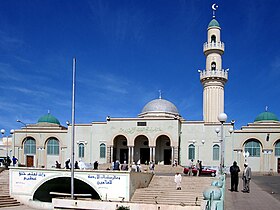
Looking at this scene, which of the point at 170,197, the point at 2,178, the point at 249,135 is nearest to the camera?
the point at 170,197

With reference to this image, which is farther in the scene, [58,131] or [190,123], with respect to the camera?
[58,131]

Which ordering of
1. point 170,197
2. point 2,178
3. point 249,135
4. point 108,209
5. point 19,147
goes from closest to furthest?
point 108,209 → point 170,197 → point 2,178 → point 249,135 → point 19,147

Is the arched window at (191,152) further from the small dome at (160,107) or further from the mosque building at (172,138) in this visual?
the small dome at (160,107)

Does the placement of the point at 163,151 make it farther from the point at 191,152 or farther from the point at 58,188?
the point at 58,188

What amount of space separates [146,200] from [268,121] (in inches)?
888

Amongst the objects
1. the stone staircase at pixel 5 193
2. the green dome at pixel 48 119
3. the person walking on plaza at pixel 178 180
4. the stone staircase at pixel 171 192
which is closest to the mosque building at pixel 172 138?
the green dome at pixel 48 119

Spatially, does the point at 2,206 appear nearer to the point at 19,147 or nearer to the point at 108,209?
the point at 108,209

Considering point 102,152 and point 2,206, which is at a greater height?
point 102,152

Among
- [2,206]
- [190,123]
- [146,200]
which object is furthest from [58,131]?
[146,200]

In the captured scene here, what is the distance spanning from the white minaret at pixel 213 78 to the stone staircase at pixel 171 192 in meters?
14.9

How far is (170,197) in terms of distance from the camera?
23.4 metres

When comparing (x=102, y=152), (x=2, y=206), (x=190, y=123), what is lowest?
(x=2, y=206)

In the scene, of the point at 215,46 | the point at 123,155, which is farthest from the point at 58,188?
the point at 215,46

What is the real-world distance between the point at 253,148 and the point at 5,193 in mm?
23148
